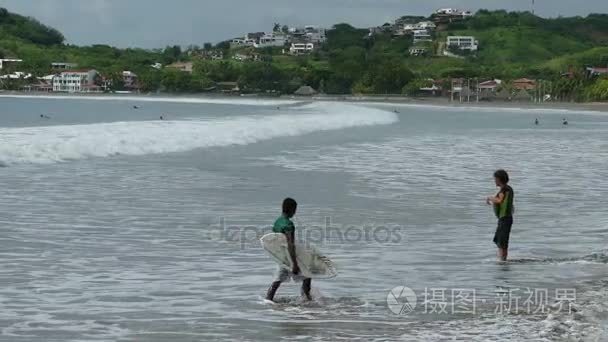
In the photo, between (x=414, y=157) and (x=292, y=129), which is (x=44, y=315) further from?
(x=292, y=129)

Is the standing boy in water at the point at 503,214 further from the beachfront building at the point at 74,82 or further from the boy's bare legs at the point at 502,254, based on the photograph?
the beachfront building at the point at 74,82

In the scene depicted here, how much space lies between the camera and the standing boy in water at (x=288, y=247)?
830 cm

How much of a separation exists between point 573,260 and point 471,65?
598 feet

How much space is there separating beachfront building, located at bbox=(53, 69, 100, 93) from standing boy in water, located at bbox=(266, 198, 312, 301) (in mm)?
178634

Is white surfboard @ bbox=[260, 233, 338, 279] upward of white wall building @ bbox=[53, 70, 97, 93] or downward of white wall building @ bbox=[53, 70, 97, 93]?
upward

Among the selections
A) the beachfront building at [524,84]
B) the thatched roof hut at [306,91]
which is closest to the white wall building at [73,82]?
the thatched roof hut at [306,91]

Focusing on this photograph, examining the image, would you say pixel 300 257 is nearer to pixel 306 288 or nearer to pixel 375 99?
pixel 306 288

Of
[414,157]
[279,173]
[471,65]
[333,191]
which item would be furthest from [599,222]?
[471,65]

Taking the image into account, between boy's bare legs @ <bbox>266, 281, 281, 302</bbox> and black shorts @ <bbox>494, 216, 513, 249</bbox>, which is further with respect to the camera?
black shorts @ <bbox>494, 216, 513, 249</bbox>

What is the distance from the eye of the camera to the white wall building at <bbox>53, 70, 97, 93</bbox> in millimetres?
184125

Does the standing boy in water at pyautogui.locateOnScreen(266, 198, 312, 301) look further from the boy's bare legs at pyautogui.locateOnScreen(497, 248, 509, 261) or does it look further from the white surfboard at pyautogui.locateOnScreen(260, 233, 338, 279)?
the boy's bare legs at pyautogui.locateOnScreen(497, 248, 509, 261)

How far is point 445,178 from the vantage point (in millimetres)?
21531

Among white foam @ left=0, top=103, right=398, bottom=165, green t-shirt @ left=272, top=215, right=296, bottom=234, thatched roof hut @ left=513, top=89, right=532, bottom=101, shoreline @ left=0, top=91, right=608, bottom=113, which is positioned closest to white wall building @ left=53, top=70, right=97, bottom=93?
shoreline @ left=0, top=91, right=608, bottom=113

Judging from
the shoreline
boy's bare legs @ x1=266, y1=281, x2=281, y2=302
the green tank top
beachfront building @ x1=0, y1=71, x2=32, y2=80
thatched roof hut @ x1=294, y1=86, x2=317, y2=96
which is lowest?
the shoreline
